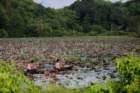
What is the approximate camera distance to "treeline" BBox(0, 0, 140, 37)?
79.6 m

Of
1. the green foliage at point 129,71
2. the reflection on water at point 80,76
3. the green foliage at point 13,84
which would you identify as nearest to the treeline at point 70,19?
the reflection on water at point 80,76

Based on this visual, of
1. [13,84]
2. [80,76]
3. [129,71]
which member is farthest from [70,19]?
[13,84]

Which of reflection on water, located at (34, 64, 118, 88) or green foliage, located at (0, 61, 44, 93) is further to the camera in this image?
reflection on water, located at (34, 64, 118, 88)

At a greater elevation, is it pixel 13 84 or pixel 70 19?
pixel 13 84

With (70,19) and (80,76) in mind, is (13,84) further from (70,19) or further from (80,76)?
(70,19)

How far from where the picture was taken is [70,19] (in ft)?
298

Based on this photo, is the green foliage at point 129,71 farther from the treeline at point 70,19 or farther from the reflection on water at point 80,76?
the treeline at point 70,19

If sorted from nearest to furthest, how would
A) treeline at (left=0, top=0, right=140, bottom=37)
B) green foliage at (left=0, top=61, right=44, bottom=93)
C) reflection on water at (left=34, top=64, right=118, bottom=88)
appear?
1. green foliage at (left=0, top=61, right=44, bottom=93)
2. reflection on water at (left=34, top=64, right=118, bottom=88)
3. treeline at (left=0, top=0, right=140, bottom=37)

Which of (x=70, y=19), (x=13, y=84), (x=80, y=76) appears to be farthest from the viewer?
(x=70, y=19)

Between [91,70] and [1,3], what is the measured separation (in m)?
64.6

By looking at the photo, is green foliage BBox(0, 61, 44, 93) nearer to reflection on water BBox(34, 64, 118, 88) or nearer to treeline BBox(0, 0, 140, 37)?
reflection on water BBox(34, 64, 118, 88)

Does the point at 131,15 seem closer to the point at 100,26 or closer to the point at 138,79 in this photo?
the point at 100,26

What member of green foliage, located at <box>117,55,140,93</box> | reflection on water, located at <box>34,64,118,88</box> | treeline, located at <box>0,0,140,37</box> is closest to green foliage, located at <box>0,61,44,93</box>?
green foliage, located at <box>117,55,140,93</box>

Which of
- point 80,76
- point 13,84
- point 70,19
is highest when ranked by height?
point 13,84
